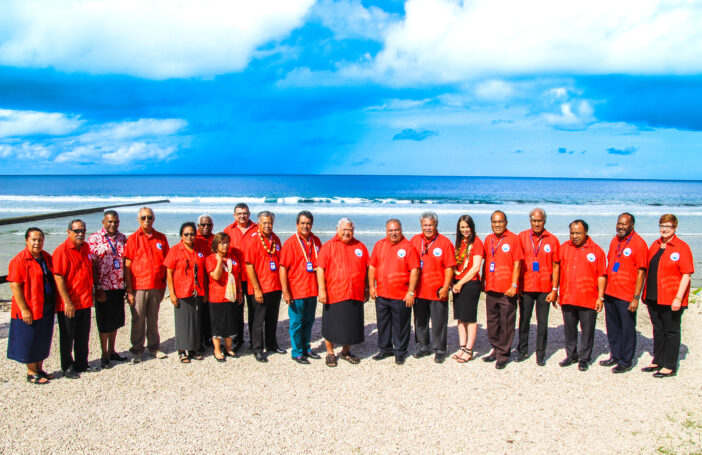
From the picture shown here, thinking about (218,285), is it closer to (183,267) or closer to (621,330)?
Result: (183,267)

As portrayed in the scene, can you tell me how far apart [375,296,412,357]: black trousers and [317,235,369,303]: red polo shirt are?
0.38 meters

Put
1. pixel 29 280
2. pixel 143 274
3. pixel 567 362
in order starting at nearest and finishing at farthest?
pixel 29 280
pixel 143 274
pixel 567 362

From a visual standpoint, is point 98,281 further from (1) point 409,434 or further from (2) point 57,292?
(1) point 409,434

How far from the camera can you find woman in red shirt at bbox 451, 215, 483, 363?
548cm

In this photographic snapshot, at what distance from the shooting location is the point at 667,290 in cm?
503

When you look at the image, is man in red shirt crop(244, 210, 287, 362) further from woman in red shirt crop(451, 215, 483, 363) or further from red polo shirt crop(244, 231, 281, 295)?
woman in red shirt crop(451, 215, 483, 363)

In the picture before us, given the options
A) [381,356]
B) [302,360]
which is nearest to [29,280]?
[302,360]

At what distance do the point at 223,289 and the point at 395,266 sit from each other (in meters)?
2.06

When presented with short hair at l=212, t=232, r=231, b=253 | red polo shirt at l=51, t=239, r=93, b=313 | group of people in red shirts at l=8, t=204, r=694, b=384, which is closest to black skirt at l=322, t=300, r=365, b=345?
group of people in red shirts at l=8, t=204, r=694, b=384

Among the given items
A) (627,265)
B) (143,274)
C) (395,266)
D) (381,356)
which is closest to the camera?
(627,265)

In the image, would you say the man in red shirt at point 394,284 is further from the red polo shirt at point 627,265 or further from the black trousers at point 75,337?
the black trousers at point 75,337

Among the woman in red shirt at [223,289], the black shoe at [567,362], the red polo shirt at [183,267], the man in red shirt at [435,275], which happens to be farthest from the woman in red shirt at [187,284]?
the black shoe at [567,362]

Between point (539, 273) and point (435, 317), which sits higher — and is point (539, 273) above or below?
above

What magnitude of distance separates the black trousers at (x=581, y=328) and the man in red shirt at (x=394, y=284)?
Result: 1843 mm
